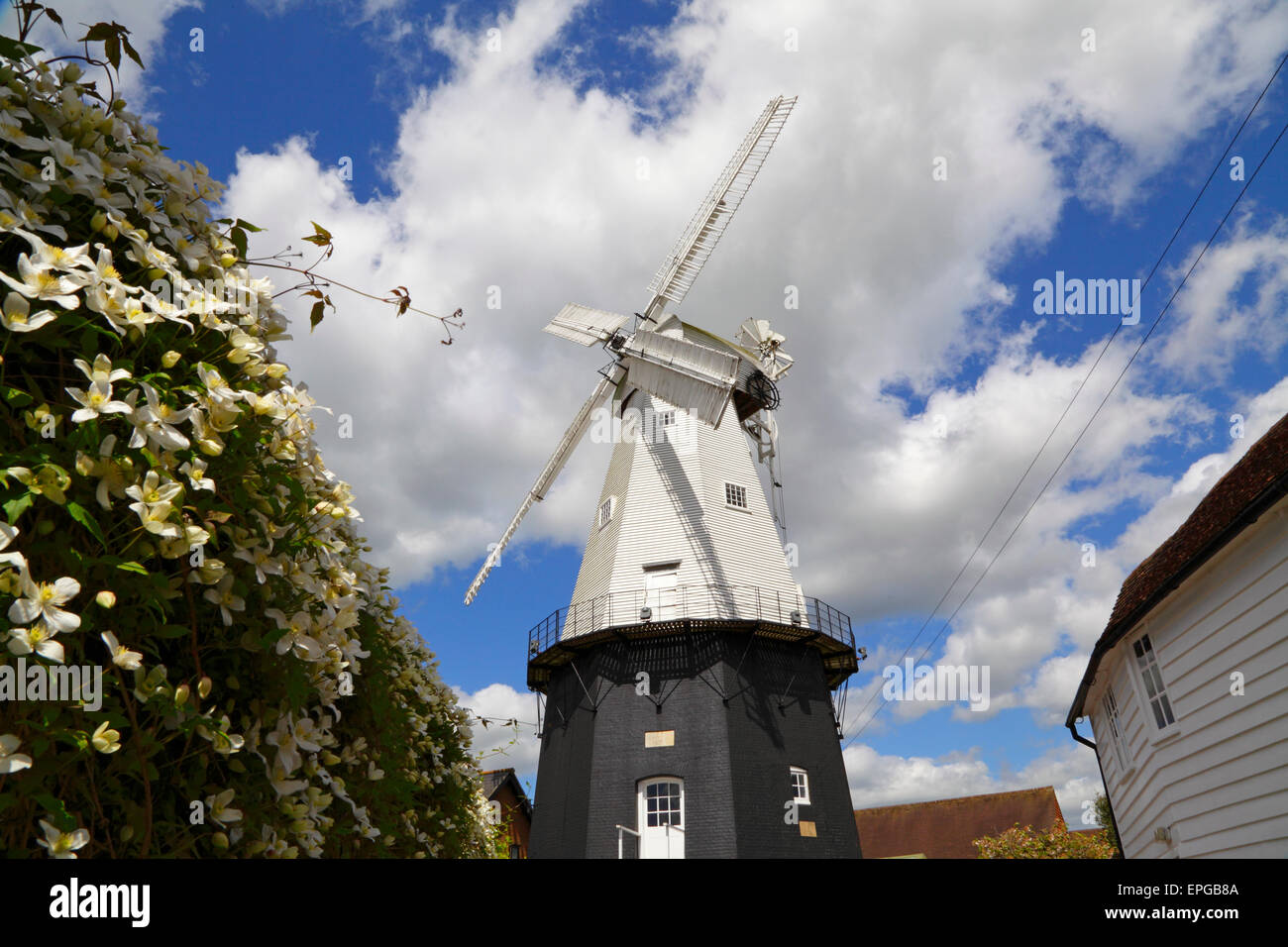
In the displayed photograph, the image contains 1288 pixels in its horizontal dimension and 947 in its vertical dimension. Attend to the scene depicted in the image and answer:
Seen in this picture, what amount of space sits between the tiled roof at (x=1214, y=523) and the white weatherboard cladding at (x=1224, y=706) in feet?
0.47

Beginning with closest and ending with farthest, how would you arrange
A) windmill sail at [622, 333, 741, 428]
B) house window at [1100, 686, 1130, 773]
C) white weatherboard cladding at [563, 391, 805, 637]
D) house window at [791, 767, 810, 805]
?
house window at [1100, 686, 1130, 773], house window at [791, 767, 810, 805], white weatherboard cladding at [563, 391, 805, 637], windmill sail at [622, 333, 741, 428]

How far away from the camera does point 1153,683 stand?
9.28 meters

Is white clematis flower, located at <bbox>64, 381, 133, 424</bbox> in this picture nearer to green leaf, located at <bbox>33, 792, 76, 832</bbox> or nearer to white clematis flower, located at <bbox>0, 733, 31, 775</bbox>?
white clematis flower, located at <bbox>0, 733, 31, 775</bbox>

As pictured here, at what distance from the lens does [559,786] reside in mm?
17484

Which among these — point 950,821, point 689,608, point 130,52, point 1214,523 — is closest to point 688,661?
point 689,608

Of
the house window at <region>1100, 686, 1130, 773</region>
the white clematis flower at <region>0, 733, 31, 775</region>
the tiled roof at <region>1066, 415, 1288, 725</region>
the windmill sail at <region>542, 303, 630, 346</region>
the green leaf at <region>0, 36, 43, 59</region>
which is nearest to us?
the white clematis flower at <region>0, 733, 31, 775</region>

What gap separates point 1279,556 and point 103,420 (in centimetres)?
846

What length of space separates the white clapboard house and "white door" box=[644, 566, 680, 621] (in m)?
9.06

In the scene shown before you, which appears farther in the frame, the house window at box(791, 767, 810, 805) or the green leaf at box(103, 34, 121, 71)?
the house window at box(791, 767, 810, 805)

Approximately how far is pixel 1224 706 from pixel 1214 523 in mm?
1891

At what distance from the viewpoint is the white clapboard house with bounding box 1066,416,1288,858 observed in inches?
266

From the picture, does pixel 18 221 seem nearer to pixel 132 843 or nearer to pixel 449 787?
pixel 132 843

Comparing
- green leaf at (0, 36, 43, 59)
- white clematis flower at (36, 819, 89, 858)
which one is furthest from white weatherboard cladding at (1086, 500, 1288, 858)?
green leaf at (0, 36, 43, 59)
